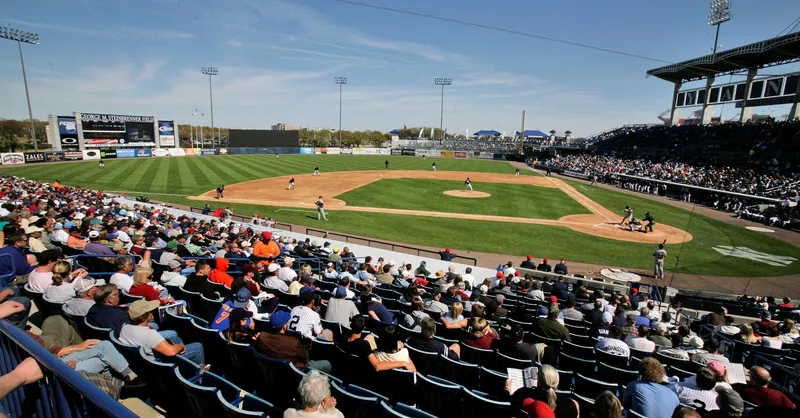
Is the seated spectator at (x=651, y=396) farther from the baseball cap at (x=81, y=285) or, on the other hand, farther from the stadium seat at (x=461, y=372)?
the baseball cap at (x=81, y=285)

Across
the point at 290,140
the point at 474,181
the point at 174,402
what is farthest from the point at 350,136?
the point at 174,402

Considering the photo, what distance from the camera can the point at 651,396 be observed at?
4445mm

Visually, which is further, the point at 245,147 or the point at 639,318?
the point at 245,147

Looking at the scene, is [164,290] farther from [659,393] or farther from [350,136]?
[350,136]

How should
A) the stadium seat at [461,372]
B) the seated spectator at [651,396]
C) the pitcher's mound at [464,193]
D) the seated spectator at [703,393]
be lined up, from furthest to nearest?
1. the pitcher's mound at [464,193]
2. the stadium seat at [461,372]
3. the seated spectator at [703,393]
4. the seated spectator at [651,396]

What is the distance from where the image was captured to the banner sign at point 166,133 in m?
70.5

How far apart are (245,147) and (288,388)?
81.0m

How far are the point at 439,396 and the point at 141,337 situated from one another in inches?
142

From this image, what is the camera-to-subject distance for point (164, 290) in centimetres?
745

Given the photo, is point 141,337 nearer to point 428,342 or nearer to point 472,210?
point 428,342

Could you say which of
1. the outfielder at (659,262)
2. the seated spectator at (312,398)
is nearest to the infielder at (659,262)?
the outfielder at (659,262)

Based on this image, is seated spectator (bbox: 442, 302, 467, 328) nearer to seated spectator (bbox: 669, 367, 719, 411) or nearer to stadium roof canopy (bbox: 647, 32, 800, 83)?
seated spectator (bbox: 669, 367, 719, 411)

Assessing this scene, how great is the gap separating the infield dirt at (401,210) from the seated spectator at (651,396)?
21.3 m

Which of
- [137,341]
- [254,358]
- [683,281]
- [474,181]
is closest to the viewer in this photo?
[137,341]
